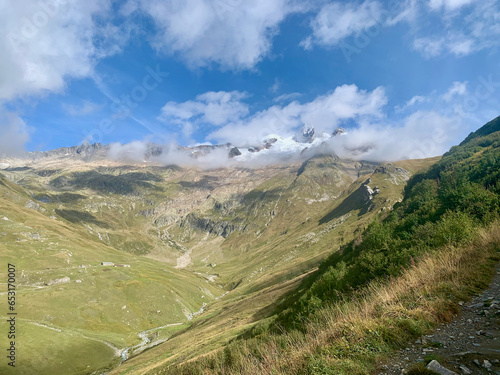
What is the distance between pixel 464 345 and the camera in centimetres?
754

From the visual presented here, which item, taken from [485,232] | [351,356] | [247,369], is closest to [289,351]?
[247,369]

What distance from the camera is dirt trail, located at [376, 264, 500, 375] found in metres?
6.63

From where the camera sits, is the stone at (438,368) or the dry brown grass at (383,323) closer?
the stone at (438,368)

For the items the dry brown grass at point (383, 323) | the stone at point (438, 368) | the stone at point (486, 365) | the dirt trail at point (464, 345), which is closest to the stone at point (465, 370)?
the dirt trail at point (464, 345)

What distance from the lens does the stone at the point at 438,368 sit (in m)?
6.35

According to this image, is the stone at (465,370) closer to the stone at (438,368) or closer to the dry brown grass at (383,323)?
the stone at (438,368)

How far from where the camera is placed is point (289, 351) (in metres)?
10.5

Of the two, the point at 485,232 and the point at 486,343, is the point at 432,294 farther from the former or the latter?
the point at 485,232

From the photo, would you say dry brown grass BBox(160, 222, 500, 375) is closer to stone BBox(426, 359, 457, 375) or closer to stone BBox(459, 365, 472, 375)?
stone BBox(426, 359, 457, 375)

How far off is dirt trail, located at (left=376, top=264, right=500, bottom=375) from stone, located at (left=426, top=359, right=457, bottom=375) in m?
0.29

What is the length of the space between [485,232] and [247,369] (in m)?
18.9

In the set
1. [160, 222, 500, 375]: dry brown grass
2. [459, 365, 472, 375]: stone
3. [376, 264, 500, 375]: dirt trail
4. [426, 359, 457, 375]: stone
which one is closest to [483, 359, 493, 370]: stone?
[376, 264, 500, 375]: dirt trail

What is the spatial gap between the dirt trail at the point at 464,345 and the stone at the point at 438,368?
0.29m

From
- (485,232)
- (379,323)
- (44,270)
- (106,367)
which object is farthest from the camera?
(44,270)
